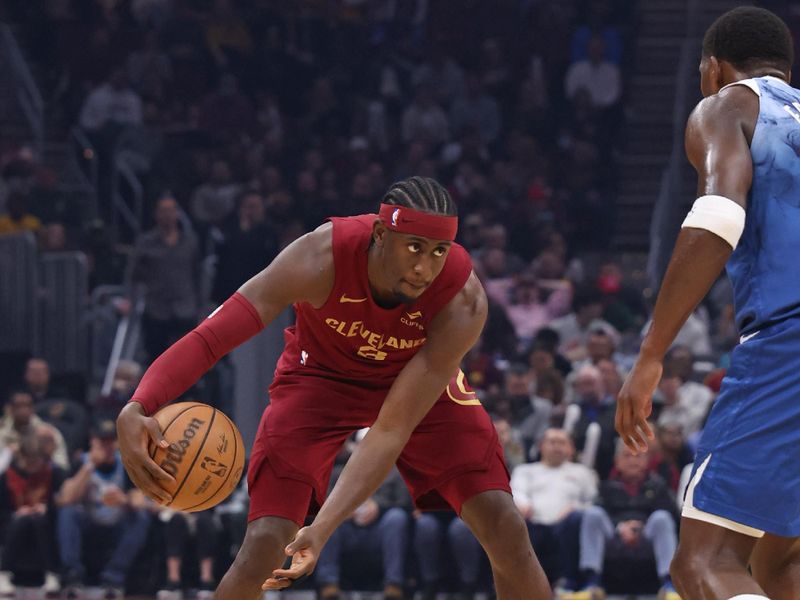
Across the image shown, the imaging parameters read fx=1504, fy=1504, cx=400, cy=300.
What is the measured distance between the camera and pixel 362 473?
4812 mm

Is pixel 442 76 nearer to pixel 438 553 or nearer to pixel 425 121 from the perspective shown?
pixel 425 121

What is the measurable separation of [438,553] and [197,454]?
5563 mm

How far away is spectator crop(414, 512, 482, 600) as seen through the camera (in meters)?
10.1

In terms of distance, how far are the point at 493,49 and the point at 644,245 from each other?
9.38ft

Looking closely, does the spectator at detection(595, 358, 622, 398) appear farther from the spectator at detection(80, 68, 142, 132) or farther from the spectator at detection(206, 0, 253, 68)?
the spectator at detection(206, 0, 253, 68)

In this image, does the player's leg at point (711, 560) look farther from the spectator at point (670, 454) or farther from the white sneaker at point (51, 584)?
the white sneaker at point (51, 584)

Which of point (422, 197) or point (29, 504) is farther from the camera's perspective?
point (29, 504)

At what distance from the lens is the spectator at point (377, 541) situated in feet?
33.3

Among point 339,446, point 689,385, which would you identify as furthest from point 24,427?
point 339,446

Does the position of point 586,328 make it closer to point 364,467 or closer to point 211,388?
point 211,388

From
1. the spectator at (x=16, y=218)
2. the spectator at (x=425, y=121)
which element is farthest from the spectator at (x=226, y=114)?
the spectator at (x=16, y=218)

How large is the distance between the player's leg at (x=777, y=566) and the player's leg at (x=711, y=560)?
1.06ft

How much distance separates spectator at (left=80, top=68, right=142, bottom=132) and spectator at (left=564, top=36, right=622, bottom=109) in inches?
185

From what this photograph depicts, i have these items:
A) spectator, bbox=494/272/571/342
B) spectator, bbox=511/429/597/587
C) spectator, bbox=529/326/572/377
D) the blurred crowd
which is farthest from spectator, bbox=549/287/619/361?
spectator, bbox=511/429/597/587
